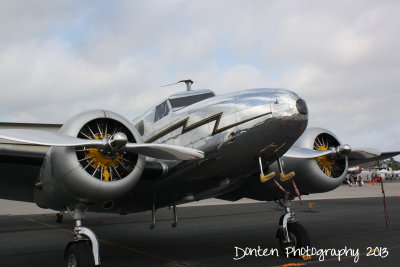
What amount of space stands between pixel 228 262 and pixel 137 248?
3.25 m

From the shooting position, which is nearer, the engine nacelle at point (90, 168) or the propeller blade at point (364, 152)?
the engine nacelle at point (90, 168)

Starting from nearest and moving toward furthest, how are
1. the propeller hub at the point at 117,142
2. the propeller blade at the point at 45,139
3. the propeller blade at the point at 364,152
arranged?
the propeller blade at the point at 45,139 → the propeller hub at the point at 117,142 → the propeller blade at the point at 364,152

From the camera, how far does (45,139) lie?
576 centimetres

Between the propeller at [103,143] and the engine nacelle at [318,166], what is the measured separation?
11.1 ft

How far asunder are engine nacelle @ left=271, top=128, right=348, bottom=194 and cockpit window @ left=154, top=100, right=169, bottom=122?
2996mm

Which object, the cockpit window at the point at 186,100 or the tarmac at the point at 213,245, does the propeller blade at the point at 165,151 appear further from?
the tarmac at the point at 213,245

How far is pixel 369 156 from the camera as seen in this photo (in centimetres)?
916

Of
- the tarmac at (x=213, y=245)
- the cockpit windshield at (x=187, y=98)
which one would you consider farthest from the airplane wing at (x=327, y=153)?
the cockpit windshield at (x=187, y=98)

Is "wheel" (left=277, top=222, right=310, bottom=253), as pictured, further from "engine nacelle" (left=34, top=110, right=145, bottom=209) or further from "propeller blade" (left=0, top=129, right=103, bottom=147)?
"propeller blade" (left=0, top=129, right=103, bottom=147)

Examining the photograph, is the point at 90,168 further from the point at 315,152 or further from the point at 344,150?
the point at 344,150

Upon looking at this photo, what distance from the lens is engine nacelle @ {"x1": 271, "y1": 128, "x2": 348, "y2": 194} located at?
864 cm


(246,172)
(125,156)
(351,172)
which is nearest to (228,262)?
(246,172)

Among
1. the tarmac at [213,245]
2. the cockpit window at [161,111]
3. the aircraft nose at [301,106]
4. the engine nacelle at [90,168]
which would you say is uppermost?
the cockpit window at [161,111]

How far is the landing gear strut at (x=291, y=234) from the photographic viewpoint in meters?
7.46
